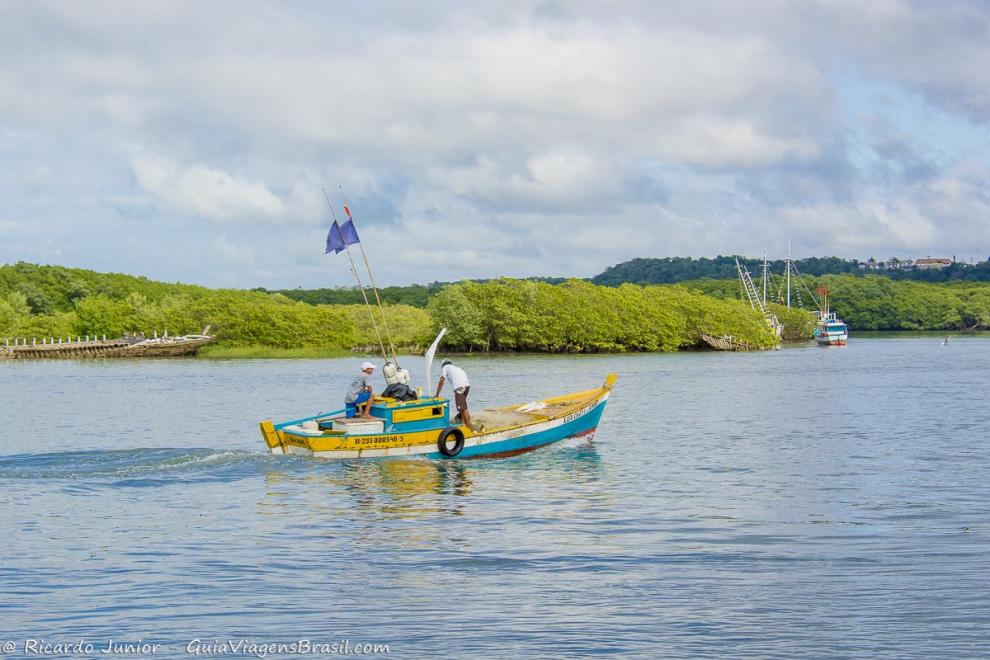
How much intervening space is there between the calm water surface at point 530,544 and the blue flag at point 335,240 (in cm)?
664

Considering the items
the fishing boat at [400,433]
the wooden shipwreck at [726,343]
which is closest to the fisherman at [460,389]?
the fishing boat at [400,433]

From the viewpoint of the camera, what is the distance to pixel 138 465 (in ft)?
89.9

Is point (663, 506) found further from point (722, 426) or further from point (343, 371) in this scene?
point (343, 371)

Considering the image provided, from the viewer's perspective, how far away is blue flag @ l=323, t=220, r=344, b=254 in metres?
30.8

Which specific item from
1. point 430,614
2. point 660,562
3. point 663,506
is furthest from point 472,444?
point 430,614

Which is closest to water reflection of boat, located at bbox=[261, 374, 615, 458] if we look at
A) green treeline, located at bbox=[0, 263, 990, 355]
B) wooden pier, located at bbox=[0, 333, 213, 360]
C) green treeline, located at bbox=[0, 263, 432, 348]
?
green treeline, located at bbox=[0, 263, 990, 355]

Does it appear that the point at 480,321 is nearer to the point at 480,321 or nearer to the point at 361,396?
the point at 480,321

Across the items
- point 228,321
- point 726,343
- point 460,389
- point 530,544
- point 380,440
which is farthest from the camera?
point 726,343

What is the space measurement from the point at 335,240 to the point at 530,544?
50.6 ft

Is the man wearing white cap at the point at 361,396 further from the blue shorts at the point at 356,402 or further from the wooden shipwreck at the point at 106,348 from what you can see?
the wooden shipwreck at the point at 106,348

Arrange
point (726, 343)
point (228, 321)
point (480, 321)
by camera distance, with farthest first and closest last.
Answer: point (726, 343), point (228, 321), point (480, 321)

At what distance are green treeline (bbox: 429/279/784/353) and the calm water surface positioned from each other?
9622 cm

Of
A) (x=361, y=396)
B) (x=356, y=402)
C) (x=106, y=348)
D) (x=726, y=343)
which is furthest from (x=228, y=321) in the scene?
(x=361, y=396)

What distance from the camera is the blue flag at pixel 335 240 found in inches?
1212
